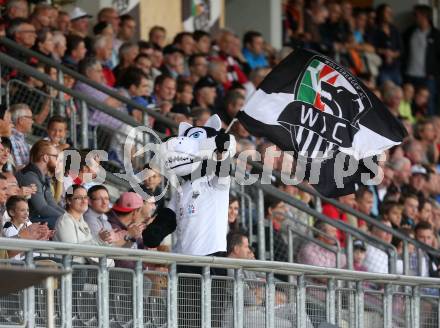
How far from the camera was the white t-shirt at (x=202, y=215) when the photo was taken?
10.4 metres

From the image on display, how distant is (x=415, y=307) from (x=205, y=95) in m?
5.20

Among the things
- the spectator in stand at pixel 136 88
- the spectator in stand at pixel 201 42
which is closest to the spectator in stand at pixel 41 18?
the spectator in stand at pixel 136 88

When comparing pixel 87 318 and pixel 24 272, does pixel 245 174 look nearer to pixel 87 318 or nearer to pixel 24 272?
pixel 87 318

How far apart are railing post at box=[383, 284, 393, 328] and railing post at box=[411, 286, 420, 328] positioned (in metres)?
0.28

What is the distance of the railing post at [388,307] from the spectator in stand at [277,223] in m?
3.01

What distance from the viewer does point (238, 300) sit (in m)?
9.42

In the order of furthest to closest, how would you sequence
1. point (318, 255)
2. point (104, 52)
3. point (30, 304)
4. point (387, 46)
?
point (387, 46)
point (104, 52)
point (318, 255)
point (30, 304)

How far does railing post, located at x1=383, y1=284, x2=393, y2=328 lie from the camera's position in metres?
10.6

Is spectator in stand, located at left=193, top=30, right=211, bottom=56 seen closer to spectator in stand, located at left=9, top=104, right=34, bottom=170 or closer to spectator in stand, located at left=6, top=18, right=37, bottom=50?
spectator in stand, located at left=6, top=18, right=37, bottom=50

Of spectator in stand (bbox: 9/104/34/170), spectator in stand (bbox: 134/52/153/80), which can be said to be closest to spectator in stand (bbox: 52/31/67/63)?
spectator in stand (bbox: 134/52/153/80)

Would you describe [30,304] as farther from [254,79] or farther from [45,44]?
[254,79]

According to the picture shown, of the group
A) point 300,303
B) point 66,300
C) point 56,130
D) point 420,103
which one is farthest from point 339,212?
point 66,300

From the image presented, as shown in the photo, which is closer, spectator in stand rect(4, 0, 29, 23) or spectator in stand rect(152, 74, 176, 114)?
spectator in stand rect(4, 0, 29, 23)

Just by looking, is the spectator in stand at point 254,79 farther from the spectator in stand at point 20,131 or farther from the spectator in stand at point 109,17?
the spectator in stand at point 20,131
